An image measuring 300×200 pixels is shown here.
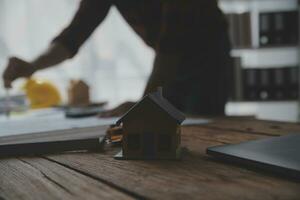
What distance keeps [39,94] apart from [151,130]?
194cm

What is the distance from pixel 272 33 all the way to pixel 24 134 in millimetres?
2686

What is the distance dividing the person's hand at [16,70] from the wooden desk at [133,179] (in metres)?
0.80

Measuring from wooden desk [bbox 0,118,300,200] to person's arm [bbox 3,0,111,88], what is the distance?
34.0 inches

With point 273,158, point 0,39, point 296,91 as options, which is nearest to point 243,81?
point 296,91

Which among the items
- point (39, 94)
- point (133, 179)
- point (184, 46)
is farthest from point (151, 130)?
point (39, 94)

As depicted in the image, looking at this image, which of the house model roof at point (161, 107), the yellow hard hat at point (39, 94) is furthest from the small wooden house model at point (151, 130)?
the yellow hard hat at point (39, 94)

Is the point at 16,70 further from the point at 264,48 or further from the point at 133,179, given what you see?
the point at 264,48

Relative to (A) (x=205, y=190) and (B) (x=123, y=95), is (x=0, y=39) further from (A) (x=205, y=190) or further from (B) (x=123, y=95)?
(A) (x=205, y=190)

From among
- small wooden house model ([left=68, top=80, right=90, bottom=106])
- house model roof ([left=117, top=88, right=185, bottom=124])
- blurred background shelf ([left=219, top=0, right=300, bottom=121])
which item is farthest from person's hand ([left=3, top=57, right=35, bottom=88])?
blurred background shelf ([left=219, top=0, right=300, bottom=121])

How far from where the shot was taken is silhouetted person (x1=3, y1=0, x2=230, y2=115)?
4.72 feet

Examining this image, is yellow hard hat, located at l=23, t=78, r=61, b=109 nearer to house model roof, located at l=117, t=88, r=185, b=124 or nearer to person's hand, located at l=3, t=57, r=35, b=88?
person's hand, located at l=3, t=57, r=35, b=88

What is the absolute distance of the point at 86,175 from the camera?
0.53 metres

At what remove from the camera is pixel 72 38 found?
1501 mm

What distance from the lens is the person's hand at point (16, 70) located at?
1.41 metres
